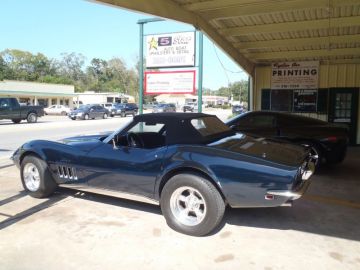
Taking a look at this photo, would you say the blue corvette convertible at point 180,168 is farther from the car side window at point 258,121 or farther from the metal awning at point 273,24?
the car side window at point 258,121

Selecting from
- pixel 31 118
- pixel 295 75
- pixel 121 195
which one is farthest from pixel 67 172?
pixel 31 118

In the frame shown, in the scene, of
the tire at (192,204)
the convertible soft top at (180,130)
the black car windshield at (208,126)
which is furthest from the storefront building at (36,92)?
the tire at (192,204)

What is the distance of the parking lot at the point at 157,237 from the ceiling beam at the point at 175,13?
3.39 meters

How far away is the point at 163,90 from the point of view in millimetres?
11266

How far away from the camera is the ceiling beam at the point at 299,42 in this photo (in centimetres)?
1002

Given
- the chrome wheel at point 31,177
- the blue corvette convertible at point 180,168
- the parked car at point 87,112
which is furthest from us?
the parked car at point 87,112

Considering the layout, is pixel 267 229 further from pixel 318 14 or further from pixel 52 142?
pixel 318 14

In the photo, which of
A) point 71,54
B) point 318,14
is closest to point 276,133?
point 318,14

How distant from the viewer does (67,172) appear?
17.7 feet

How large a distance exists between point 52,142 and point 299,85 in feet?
34.9

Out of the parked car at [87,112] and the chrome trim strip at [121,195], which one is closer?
the chrome trim strip at [121,195]

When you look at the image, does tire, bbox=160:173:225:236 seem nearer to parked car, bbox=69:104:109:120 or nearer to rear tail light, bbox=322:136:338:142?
rear tail light, bbox=322:136:338:142

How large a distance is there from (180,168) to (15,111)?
23.5m

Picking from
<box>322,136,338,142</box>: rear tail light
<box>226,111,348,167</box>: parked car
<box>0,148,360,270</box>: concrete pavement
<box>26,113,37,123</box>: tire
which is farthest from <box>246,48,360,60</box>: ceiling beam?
<box>26,113,37,123</box>: tire
